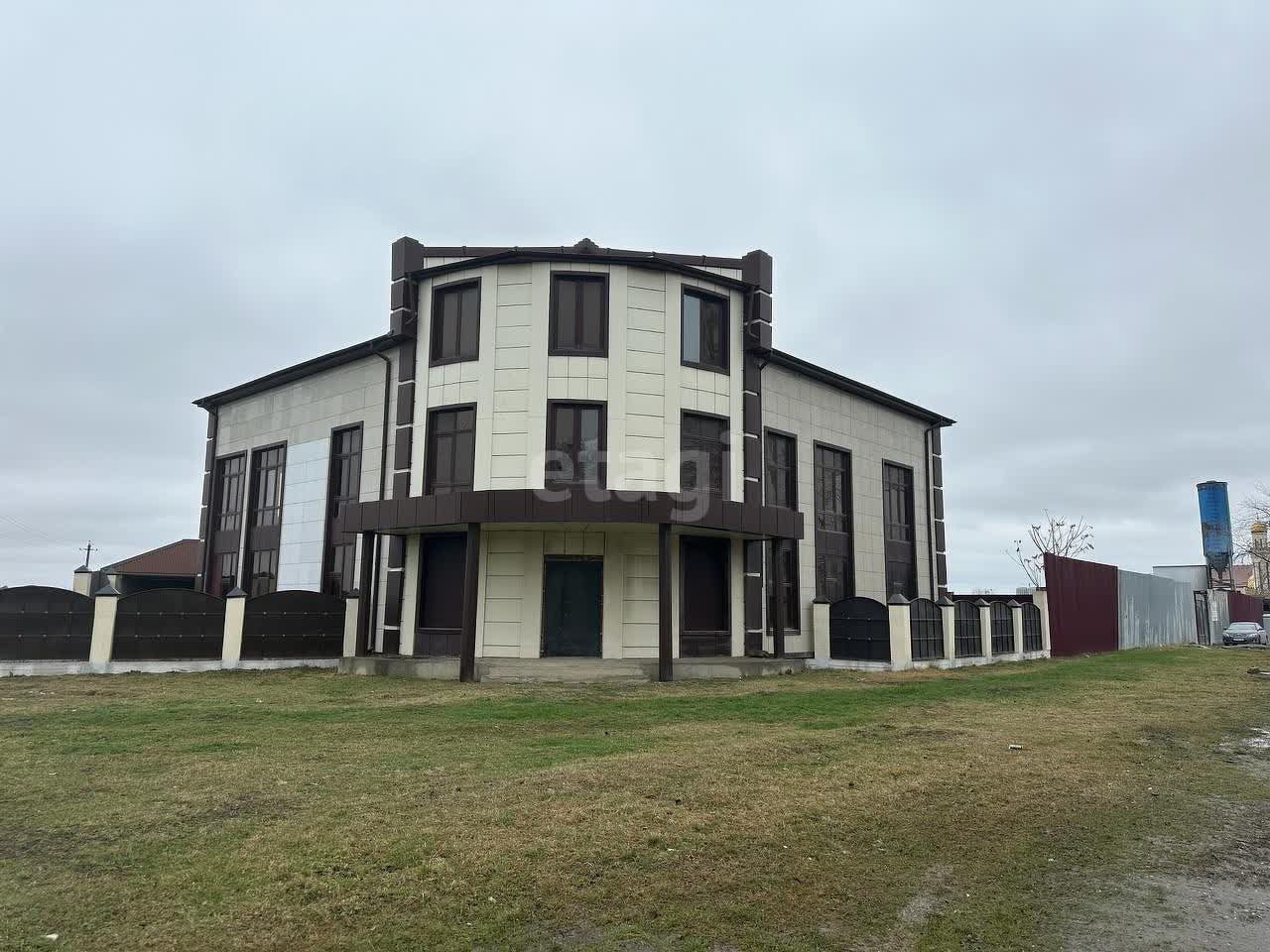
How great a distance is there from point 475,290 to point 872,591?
18.3 metres

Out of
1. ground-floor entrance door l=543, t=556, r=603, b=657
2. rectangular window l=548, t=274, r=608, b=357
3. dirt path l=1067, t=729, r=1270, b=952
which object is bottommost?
dirt path l=1067, t=729, r=1270, b=952

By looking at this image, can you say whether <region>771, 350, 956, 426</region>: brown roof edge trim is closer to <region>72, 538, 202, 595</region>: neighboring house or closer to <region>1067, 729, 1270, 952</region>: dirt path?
<region>1067, 729, 1270, 952</region>: dirt path

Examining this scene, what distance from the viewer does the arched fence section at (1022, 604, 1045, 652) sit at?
107 feet

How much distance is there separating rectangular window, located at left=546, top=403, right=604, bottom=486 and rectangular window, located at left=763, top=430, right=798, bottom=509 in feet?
25.1

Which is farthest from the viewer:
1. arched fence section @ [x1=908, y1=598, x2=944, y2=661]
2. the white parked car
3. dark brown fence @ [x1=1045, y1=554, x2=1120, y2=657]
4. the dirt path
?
the white parked car

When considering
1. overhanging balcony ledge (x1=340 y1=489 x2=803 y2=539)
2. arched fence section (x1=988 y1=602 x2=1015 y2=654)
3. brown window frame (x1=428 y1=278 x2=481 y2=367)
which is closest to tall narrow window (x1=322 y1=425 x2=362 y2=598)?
brown window frame (x1=428 y1=278 x2=481 y2=367)

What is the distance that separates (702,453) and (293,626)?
41.5ft

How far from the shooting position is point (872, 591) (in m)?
31.8

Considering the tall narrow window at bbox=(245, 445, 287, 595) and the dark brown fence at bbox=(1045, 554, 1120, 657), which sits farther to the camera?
the dark brown fence at bbox=(1045, 554, 1120, 657)

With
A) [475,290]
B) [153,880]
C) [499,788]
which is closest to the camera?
[153,880]

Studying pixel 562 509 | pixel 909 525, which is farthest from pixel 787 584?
pixel 562 509

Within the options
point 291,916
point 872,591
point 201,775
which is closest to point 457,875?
point 291,916

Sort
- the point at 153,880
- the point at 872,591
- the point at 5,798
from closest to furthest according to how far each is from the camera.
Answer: the point at 153,880
the point at 5,798
the point at 872,591

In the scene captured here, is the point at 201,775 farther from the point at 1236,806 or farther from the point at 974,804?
the point at 1236,806
